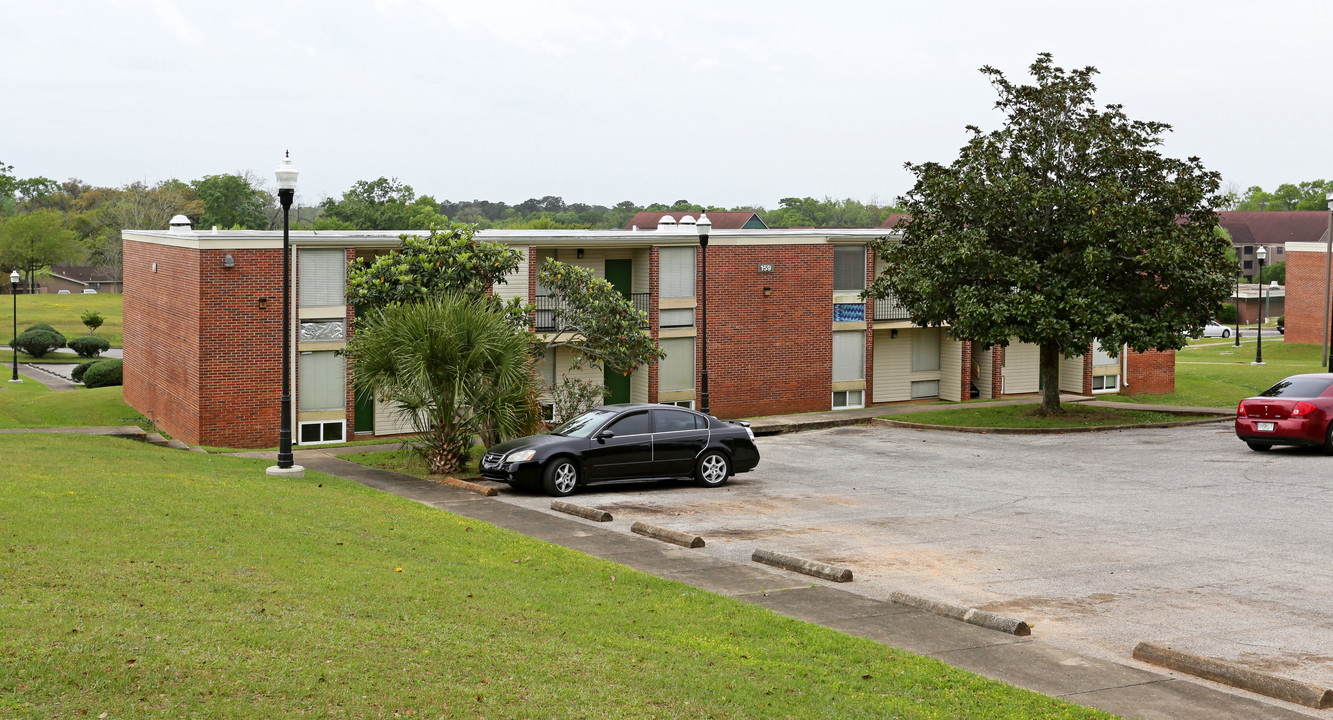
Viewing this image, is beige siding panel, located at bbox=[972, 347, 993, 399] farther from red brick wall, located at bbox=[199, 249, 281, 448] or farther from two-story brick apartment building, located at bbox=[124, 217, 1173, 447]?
red brick wall, located at bbox=[199, 249, 281, 448]

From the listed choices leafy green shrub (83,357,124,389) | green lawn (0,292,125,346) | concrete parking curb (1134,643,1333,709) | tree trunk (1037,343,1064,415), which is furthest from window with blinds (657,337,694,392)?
green lawn (0,292,125,346)

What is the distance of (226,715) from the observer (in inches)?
238

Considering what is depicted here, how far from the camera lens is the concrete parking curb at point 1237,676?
7.68 meters

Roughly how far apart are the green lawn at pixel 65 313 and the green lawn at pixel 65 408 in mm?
33317

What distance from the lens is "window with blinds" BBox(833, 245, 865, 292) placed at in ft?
112

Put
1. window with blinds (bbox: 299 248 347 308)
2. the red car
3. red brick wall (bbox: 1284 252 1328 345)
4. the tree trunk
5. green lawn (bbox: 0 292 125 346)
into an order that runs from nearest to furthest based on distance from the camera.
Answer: the red car, window with blinds (bbox: 299 248 347 308), the tree trunk, red brick wall (bbox: 1284 252 1328 345), green lawn (bbox: 0 292 125 346)

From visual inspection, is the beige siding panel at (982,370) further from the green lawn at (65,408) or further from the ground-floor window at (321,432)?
the green lawn at (65,408)

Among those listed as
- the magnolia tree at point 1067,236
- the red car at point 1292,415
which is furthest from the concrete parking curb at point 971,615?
the magnolia tree at point 1067,236

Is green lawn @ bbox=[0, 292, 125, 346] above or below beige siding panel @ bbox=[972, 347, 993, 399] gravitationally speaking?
above

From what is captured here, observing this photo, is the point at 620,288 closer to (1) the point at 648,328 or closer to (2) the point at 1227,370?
(1) the point at 648,328

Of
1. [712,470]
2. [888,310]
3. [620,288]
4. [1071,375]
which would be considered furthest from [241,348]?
[1071,375]

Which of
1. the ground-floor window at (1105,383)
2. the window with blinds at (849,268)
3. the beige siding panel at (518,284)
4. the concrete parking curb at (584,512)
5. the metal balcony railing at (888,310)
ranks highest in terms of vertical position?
the window with blinds at (849,268)

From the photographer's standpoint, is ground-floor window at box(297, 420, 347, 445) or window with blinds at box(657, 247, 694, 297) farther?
window with blinds at box(657, 247, 694, 297)

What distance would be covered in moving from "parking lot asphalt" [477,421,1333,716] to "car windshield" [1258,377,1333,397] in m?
1.17
